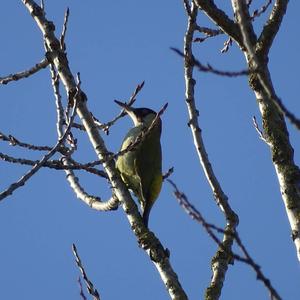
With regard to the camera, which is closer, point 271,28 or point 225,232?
point 225,232

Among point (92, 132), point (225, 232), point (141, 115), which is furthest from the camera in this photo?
point (141, 115)

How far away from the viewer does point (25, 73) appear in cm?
553

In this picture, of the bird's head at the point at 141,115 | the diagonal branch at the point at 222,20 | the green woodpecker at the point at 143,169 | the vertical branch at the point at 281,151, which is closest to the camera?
the vertical branch at the point at 281,151

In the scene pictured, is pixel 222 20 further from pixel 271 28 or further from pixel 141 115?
pixel 141 115

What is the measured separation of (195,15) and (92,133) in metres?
1.32

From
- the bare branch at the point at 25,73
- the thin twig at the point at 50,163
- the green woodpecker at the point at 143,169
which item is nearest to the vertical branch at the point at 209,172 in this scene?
the thin twig at the point at 50,163

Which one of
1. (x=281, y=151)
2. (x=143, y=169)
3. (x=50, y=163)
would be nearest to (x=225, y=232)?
(x=281, y=151)

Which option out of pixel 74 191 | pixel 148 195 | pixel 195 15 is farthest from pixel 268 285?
pixel 148 195

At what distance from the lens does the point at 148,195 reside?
23.7ft

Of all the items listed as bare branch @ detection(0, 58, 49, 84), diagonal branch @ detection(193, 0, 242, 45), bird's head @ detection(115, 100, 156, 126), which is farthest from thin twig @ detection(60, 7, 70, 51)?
bird's head @ detection(115, 100, 156, 126)

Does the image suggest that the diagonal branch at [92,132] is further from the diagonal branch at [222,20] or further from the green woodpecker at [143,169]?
the green woodpecker at [143,169]

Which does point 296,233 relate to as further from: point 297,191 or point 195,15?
point 195,15

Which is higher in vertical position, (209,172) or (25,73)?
(25,73)

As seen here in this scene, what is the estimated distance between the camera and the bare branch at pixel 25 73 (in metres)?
5.53
